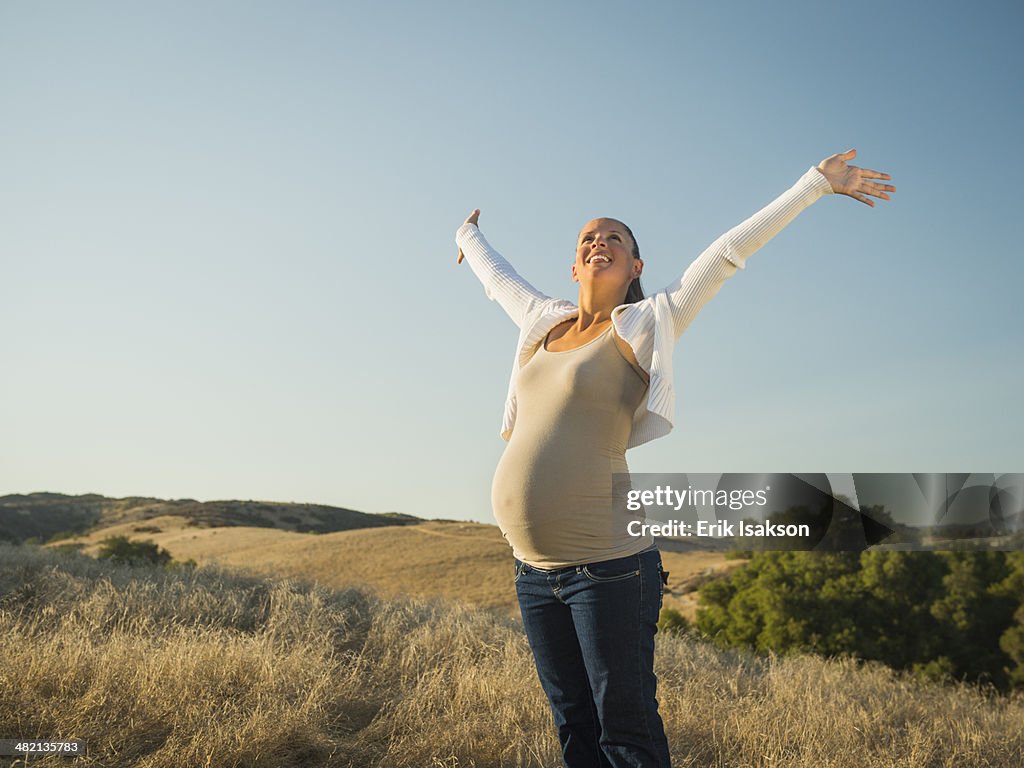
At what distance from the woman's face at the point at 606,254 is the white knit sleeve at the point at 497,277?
0.37 metres

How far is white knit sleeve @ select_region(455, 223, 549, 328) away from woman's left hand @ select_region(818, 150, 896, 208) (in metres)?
1.17

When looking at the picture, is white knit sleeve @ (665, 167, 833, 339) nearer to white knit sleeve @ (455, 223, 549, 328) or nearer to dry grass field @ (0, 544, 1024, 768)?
white knit sleeve @ (455, 223, 549, 328)

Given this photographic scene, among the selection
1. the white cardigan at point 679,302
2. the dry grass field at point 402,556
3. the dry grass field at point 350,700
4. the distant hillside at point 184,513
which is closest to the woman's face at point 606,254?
the white cardigan at point 679,302

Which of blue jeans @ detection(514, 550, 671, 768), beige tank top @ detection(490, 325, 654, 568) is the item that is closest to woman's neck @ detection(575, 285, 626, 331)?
beige tank top @ detection(490, 325, 654, 568)

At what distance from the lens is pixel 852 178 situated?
293 cm

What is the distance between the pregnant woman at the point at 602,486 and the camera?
96.3 inches

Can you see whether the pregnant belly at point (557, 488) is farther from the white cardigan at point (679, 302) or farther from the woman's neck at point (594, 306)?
the woman's neck at point (594, 306)

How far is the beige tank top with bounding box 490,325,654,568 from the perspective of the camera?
99.5 inches

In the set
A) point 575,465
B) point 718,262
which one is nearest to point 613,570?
point 575,465

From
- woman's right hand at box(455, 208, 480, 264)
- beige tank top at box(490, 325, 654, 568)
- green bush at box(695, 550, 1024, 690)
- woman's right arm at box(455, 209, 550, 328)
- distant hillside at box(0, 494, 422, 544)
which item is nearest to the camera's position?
beige tank top at box(490, 325, 654, 568)

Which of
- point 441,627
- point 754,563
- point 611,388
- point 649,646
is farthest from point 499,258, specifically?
point 754,563

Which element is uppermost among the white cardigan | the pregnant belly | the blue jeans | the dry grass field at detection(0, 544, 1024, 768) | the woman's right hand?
the woman's right hand

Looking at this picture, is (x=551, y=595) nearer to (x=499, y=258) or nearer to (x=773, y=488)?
(x=499, y=258)

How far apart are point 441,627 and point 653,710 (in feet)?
17.1
